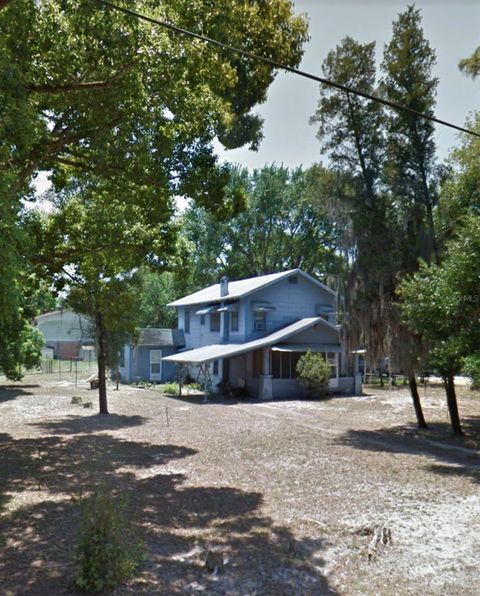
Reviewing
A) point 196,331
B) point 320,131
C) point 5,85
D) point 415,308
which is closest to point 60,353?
point 196,331

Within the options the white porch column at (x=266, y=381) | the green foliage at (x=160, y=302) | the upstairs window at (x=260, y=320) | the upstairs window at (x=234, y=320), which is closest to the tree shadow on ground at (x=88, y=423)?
the white porch column at (x=266, y=381)

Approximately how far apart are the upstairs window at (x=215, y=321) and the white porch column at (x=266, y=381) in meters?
6.39

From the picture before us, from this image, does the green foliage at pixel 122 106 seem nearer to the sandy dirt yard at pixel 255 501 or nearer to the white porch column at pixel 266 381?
the sandy dirt yard at pixel 255 501

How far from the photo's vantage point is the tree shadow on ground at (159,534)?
582 cm

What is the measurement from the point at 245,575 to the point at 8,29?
8.47 m

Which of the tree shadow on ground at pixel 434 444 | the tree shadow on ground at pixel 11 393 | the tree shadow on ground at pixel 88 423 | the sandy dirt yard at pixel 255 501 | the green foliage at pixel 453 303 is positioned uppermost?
the green foliage at pixel 453 303

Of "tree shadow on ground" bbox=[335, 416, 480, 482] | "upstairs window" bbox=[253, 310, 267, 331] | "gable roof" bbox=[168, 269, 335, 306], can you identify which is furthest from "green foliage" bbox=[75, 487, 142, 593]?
"upstairs window" bbox=[253, 310, 267, 331]

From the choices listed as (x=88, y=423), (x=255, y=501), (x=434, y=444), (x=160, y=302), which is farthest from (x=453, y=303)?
(x=160, y=302)

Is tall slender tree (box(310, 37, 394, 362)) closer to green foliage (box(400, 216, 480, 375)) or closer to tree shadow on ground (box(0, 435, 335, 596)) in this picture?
green foliage (box(400, 216, 480, 375))

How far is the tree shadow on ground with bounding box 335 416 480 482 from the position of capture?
12.6 meters

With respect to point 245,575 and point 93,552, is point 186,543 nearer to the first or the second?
point 245,575

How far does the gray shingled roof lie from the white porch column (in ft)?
39.7

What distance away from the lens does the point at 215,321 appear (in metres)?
34.9

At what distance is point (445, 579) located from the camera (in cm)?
611
